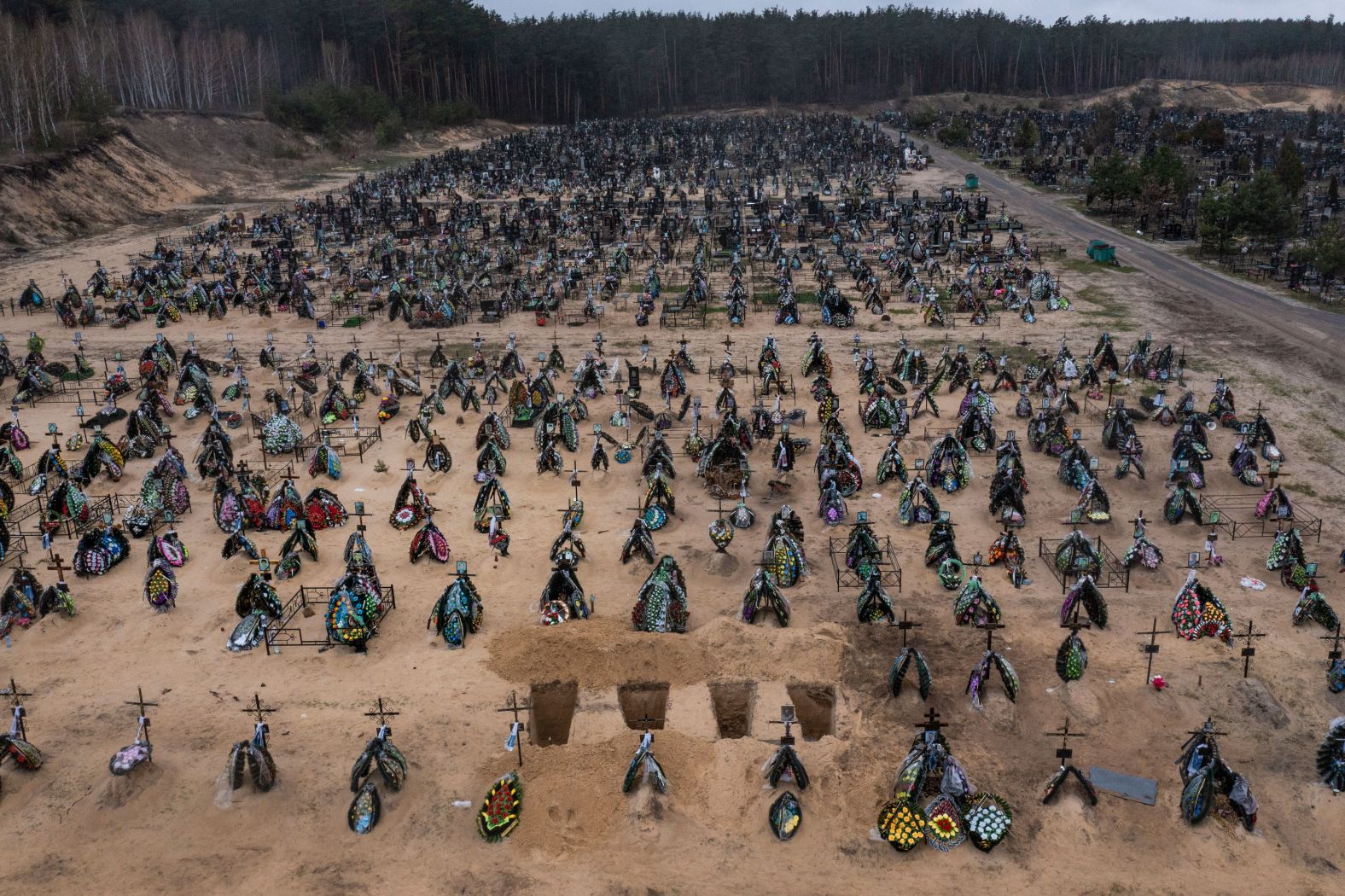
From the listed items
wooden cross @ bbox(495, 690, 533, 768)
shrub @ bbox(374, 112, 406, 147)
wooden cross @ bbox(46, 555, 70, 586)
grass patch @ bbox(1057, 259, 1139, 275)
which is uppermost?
shrub @ bbox(374, 112, 406, 147)

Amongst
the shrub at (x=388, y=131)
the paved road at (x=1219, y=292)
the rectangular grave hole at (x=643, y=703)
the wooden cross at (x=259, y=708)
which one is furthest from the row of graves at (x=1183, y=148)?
the shrub at (x=388, y=131)

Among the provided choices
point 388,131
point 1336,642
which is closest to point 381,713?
point 1336,642

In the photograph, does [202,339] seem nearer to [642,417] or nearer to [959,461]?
[642,417]

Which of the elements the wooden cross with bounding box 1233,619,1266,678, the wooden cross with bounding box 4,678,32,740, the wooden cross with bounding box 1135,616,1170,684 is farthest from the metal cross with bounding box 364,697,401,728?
the wooden cross with bounding box 1233,619,1266,678

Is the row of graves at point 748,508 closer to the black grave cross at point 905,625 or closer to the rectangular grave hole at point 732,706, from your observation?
the black grave cross at point 905,625

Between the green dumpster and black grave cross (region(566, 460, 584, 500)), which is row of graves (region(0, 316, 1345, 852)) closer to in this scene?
black grave cross (region(566, 460, 584, 500))
